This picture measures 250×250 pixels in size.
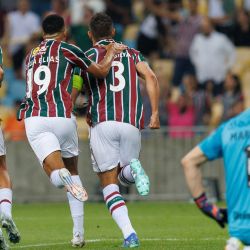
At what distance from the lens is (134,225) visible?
48.5 feet

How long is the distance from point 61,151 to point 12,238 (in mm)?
1135

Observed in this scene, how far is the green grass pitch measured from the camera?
39.1 feet

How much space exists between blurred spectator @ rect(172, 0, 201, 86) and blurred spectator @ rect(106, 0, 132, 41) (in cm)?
248

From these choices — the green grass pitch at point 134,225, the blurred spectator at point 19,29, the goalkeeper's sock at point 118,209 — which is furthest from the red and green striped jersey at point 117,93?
the blurred spectator at point 19,29

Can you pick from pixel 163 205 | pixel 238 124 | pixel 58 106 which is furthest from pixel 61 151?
pixel 163 205

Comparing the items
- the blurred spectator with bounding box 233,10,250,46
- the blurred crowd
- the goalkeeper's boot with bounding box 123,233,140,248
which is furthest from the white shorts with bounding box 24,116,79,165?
the blurred spectator with bounding box 233,10,250,46

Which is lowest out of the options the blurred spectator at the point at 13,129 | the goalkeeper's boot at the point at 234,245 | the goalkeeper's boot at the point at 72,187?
the blurred spectator at the point at 13,129

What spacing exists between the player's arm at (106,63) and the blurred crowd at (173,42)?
8461 millimetres

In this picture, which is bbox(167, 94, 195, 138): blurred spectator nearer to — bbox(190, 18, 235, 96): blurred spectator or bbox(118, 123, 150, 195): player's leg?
bbox(190, 18, 235, 96): blurred spectator

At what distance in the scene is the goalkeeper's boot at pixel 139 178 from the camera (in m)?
11.1

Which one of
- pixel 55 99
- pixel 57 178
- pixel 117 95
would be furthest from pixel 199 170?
pixel 117 95

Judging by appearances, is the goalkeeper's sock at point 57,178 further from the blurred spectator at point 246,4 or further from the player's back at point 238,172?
the blurred spectator at point 246,4

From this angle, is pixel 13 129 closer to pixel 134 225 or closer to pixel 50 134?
pixel 134 225

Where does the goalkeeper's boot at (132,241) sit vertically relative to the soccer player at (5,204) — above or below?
below
